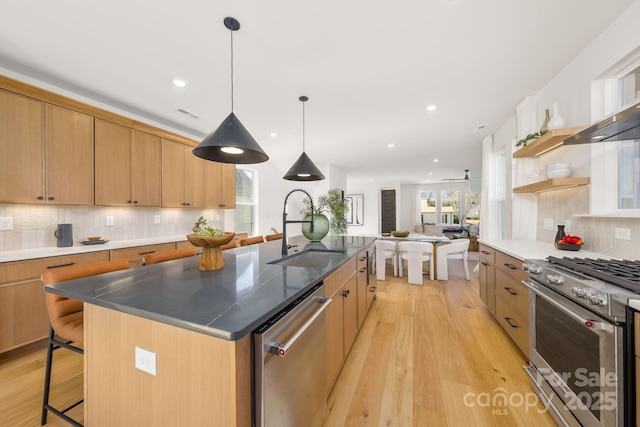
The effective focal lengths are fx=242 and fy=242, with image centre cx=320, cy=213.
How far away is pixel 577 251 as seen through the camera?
1973mm

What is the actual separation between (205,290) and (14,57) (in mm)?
2997

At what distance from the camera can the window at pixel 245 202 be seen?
5.38 m

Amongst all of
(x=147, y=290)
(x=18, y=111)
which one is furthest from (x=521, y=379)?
(x=18, y=111)

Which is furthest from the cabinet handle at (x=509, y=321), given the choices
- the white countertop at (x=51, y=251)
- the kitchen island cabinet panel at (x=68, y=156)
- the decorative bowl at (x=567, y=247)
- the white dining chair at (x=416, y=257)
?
the kitchen island cabinet panel at (x=68, y=156)

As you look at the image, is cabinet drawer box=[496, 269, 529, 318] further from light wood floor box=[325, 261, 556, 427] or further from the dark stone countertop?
the dark stone countertop

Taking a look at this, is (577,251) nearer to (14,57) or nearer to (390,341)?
(390,341)

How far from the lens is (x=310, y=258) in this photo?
206cm

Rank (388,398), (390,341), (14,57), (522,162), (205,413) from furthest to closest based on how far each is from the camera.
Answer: (522,162)
(390,341)
(14,57)
(388,398)
(205,413)

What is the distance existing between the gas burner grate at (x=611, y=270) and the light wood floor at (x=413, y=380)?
0.94m

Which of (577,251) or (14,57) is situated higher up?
(14,57)

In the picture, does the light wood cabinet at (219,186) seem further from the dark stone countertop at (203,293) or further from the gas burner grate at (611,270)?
the gas burner grate at (611,270)

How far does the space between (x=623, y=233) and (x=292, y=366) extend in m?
2.39

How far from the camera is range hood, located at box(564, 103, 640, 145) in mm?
1153

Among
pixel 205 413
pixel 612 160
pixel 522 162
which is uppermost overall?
pixel 522 162
